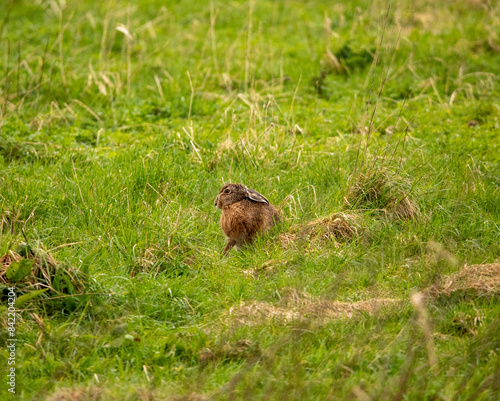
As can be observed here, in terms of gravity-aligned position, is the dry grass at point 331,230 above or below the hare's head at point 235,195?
below

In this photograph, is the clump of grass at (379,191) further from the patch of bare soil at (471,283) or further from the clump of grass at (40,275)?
the clump of grass at (40,275)

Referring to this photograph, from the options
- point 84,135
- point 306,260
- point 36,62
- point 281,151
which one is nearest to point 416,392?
point 306,260

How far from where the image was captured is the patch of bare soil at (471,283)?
443 centimetres

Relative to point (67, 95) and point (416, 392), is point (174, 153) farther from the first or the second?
point (416, 392)

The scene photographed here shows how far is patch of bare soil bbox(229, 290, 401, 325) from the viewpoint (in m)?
4.21

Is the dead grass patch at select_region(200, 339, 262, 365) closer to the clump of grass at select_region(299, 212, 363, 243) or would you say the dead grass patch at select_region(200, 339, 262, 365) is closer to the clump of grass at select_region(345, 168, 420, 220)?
the clump of grass at select_region(299, 212, 363, 243)

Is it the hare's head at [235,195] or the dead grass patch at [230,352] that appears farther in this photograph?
the hare's head at [235,195]

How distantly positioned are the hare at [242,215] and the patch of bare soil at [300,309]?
3.62 feet

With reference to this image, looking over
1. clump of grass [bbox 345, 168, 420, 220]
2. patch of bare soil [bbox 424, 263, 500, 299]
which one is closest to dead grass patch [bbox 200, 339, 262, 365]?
patch of bare soil [bbox 424, 263, 500, 299]

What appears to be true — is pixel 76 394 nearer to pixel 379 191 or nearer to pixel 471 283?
pixel 471 283

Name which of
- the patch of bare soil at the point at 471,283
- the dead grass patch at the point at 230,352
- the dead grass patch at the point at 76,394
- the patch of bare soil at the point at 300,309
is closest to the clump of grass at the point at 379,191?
the patch of bare soil at the point at 471,283

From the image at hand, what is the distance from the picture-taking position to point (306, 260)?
508cm

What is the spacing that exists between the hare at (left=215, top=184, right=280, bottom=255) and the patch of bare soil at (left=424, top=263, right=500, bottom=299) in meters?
1.61

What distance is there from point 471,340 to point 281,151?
149 inches
